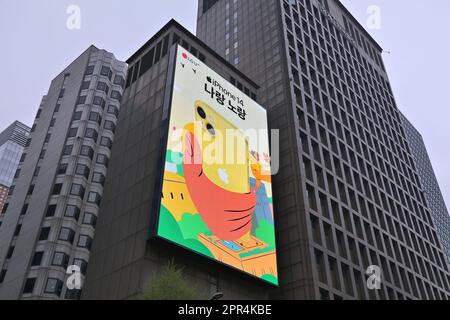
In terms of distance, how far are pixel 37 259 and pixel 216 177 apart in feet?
103

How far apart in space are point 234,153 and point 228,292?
16.3 m

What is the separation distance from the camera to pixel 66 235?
67312 mm

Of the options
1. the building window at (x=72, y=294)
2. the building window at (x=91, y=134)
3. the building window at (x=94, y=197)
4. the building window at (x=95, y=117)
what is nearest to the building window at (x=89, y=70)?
the building window at (x=95, y=117)

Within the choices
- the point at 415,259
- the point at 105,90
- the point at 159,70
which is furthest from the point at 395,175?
the point at 105,90

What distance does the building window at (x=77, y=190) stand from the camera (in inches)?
2820

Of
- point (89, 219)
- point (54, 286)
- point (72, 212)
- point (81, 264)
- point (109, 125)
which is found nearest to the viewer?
point (54, 286)

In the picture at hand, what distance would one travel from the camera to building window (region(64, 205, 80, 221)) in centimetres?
6912

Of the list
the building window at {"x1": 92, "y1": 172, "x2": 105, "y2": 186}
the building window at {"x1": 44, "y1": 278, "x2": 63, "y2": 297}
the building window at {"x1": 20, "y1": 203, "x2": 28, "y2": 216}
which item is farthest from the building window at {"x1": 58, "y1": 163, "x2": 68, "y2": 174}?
the building window at {"x1": 44, "y1": 278, "x2": 63, "y2": 297}

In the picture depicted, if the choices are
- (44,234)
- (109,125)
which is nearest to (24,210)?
(44,234)

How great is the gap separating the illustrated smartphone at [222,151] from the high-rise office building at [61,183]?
28956 mm

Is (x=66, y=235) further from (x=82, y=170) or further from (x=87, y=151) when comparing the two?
(x=87, y=151)

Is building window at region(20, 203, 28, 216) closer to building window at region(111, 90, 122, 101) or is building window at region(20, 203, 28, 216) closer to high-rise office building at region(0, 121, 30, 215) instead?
building window at region(111, 90, 122, 101)

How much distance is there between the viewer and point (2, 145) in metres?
186
